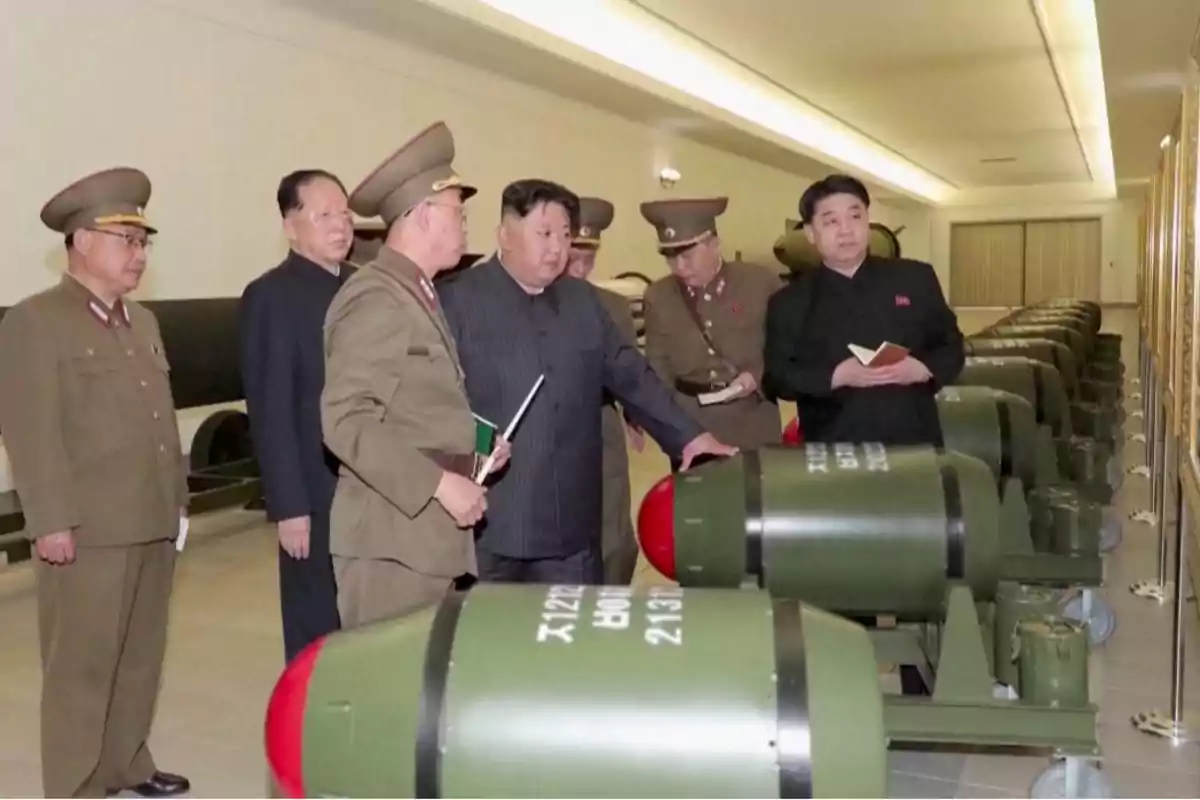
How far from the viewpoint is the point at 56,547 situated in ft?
8.21

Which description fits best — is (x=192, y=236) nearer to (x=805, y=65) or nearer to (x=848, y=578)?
(x=848, y=578)

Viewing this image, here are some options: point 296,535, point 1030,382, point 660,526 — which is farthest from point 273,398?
point 1030,382

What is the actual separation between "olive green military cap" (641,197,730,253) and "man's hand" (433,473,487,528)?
1879mm

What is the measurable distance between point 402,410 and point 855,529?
1193 millimetres

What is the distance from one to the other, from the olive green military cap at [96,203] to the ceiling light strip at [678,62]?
5227 millimetres

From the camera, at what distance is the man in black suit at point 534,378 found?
2674mm

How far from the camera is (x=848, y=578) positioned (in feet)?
9.54

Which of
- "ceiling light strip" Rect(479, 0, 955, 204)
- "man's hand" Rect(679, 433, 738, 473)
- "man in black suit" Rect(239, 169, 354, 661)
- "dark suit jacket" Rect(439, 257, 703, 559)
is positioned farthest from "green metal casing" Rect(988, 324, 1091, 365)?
"man in black suit" Rect(239, 169, 354, 661)

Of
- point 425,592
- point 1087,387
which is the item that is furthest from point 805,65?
point 425,592

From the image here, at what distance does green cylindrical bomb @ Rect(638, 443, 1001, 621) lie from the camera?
289cm

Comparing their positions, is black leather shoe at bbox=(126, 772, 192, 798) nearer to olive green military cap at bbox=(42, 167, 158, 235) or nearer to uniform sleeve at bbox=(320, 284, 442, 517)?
uniform sleeve at bbox=(320, 284, 442, 517)

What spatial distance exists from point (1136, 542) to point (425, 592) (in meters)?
4.15

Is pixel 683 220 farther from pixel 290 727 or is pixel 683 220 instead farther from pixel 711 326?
pixel 290 727

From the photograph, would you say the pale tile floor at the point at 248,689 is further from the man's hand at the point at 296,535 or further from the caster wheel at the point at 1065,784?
the man's hand at the point at 296,535
